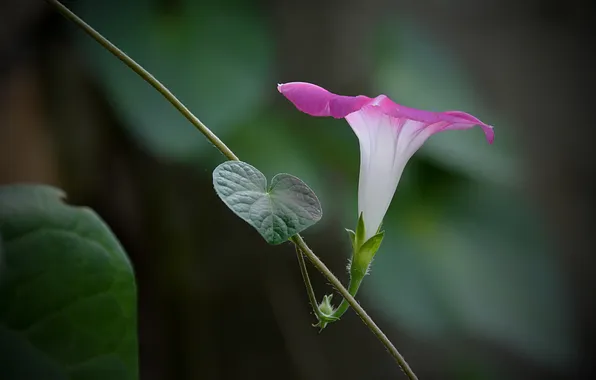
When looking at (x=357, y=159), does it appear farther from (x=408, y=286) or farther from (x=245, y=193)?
(x=245, y=193)

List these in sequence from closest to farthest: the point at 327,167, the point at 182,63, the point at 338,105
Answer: the point at 338,105 → the point at 182,63 → the point at 327,167

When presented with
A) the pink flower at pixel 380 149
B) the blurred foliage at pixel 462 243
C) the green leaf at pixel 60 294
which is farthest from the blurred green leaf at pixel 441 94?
the green leaf at pixel 60 294

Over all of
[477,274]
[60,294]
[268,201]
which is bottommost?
[477,274]

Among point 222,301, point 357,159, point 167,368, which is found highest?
point 357,159

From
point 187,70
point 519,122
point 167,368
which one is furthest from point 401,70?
point 167,368

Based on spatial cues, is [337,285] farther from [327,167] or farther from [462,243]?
[462,243]

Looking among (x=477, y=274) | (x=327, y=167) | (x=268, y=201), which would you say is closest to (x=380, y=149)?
(x=268, y=201)
